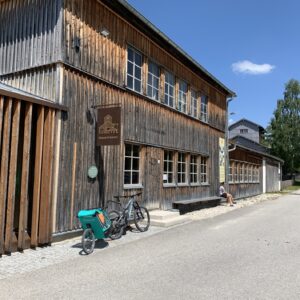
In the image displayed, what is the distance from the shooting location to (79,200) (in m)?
9.72

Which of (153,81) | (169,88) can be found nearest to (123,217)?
(153,81)

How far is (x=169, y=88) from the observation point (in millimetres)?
15562

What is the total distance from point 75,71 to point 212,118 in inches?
469

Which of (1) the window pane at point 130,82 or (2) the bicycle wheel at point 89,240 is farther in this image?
(1) the window pane at point 130,82

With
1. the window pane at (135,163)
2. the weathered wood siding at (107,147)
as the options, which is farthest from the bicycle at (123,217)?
the window pane at (135,163)

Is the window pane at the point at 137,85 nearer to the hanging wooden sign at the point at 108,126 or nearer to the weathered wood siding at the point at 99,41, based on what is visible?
the weathered wood siding at the point at 99,41

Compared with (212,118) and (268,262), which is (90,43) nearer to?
(268,262)

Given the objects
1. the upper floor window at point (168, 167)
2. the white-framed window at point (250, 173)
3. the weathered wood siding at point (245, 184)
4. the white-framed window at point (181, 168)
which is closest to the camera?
the upper floor window at point (168, 167)

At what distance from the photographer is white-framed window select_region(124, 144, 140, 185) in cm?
1210

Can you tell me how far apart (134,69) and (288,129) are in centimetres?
4741

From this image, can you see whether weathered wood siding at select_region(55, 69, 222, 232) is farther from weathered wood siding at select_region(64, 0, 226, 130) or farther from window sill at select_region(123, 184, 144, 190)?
weathered wood siding at select_region(64, 0, 226, 130)

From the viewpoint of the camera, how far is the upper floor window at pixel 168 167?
14.9 meters

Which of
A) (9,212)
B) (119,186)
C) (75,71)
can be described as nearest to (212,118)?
(119,186)

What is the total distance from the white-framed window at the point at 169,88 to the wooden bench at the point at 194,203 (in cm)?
400
